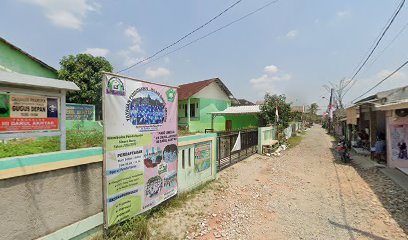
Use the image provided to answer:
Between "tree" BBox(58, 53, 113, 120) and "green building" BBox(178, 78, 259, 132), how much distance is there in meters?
8.12

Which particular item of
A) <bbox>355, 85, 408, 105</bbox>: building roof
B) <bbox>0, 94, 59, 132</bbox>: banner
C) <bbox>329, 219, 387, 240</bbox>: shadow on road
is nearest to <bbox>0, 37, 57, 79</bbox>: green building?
<bbox>0, 94, 59, 132</bbox>: banner

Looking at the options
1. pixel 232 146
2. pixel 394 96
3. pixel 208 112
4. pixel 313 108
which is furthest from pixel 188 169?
pixel 313 108

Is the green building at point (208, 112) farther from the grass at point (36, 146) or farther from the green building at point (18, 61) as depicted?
the grass at point (36, 146)

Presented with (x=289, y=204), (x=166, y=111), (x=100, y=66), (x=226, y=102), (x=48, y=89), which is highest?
(x=100, y=66)

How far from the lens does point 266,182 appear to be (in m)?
7.08

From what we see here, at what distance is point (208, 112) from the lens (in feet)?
70.2

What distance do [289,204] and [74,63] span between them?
20.3 meters

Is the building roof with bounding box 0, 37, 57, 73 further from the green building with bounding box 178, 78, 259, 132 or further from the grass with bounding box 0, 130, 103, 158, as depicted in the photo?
the green building with bounding box 178, 78, 259, 132

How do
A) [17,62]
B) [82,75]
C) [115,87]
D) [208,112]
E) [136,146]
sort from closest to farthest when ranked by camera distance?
[115,87] → [136,146] → [17,62] → [82,75] → [208,112]

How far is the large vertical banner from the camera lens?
137 inches

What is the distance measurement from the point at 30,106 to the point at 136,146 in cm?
215

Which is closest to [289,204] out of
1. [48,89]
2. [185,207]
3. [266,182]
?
[266,182]

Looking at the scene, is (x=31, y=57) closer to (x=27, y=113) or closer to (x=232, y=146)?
(x=27, y=113)

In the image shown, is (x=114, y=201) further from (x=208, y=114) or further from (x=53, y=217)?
(x=208, y=114)
